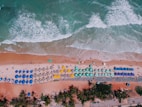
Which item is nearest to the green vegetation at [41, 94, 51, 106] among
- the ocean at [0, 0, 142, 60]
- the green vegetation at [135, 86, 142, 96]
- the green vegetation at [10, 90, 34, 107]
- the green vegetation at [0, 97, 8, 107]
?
the green vegetation at [10, 90, 34, 107]

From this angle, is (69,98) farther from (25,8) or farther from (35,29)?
(25,8)

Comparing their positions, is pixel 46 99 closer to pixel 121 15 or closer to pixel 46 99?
pixel 46 99

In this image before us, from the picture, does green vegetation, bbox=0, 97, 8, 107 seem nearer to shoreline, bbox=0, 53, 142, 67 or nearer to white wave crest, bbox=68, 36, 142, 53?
shoreline, bbox=0, 53, 142, 67

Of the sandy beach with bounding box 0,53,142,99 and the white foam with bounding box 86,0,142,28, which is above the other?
the white foam with bounding box 86,0,142,28

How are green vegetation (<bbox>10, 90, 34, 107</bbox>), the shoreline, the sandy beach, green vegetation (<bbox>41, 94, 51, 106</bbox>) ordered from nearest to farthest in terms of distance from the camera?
green vegetation (<bbox>10, 90, 34, 107</bbox>)
green vegetation (<bbox>41, 94, 51, 106</bbox>)
the sandy beach
the shoreline

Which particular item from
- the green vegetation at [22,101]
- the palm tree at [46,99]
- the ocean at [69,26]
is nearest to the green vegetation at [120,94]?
the ocean at [69,26]

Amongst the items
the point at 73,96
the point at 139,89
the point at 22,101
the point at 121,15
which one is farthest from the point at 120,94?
the point at 22,101

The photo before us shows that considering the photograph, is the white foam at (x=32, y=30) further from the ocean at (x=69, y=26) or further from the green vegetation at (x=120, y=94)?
the green vegetation at (x=120, y=94)

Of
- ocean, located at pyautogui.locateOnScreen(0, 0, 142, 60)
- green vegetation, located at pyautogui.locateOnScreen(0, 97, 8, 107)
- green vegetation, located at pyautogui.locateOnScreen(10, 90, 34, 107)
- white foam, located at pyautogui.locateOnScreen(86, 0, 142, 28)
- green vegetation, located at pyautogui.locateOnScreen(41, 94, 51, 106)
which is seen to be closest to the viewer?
green vegetation, located at pyautogui.locateOnScreen(0, 97, 8, 107)
